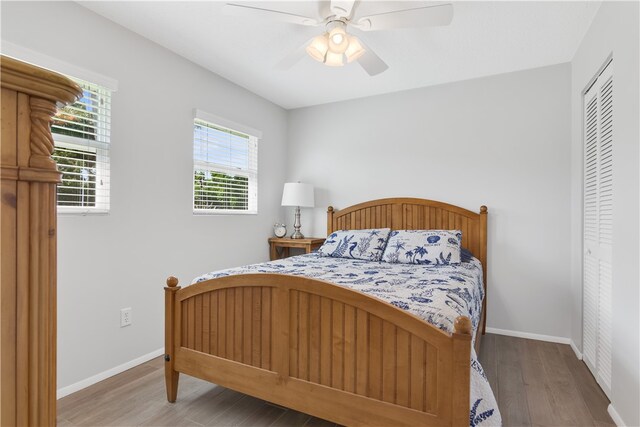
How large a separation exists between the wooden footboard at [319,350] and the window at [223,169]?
1.36 metres

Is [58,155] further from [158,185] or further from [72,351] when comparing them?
[72,351]

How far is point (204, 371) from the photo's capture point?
1984 mm

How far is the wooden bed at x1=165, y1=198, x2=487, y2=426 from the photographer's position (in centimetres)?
138

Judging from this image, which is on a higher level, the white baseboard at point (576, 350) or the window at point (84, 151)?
the window at point (84, 151)

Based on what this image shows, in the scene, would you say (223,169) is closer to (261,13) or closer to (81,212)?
(81,212)

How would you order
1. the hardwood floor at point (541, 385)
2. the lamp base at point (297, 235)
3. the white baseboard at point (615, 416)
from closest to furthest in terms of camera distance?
the white baseboard at point (615, 416) < the hardwood floor at point (541, 385) < the lamp base at point (297, 235)

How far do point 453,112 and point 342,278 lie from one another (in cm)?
222

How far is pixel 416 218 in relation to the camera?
138 inches

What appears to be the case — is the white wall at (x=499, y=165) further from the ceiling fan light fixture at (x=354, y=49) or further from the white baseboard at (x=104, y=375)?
the white baseboard at (x=104, y=375)

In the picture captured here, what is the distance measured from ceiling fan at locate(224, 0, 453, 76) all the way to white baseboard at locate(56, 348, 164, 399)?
2.43 meters

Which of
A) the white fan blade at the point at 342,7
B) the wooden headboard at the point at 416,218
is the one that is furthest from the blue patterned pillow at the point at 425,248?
the white fan blade at the point at 342,7

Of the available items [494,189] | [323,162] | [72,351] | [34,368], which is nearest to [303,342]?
[34,368]

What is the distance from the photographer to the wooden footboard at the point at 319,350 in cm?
Result: 138

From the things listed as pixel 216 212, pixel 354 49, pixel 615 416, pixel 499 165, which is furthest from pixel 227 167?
pixel 615 416
